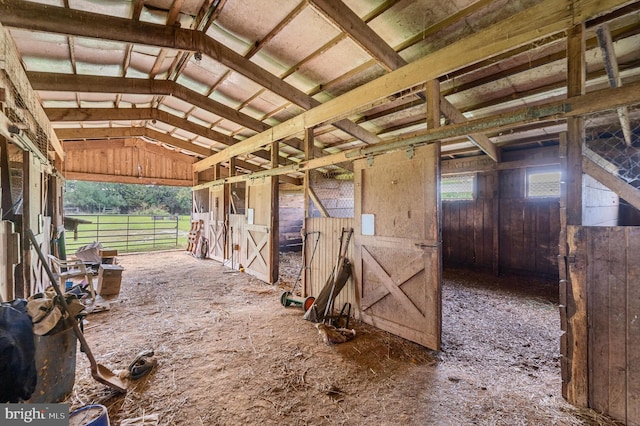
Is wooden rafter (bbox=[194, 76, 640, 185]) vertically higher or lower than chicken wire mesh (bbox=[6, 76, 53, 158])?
lower

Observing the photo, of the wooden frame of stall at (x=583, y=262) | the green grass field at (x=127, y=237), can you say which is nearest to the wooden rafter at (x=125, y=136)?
the green grass field at (x=127, y=237)

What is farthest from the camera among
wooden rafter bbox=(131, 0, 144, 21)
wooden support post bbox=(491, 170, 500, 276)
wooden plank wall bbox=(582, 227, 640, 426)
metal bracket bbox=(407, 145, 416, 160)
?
wooden support post bbox=(491, 170, 500, 276)

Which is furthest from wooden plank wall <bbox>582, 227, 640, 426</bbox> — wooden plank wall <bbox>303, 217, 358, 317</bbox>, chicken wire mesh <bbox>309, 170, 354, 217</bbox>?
chicken wire mesh <bbox>309, 170, 354, 217</bbox>

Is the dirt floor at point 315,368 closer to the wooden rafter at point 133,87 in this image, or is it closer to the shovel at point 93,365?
the shovel at point 93,365

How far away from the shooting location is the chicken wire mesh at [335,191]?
25.8ft

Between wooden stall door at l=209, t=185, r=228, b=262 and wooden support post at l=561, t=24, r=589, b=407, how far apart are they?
293 inches

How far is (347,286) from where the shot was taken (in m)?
3.88

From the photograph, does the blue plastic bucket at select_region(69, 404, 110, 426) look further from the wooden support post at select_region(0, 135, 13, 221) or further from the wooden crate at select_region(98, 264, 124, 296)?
the wooden crate at select_region(98, 264, 124, 296)

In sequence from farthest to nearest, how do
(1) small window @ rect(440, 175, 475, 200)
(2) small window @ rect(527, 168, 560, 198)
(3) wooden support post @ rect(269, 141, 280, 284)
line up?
(1) small window @ rect(440, 175, 475, 200)
(2) small window @ rect(527, 168, 560, 198)
(3) wooden support post @ rect(269, 141, 280, 284)

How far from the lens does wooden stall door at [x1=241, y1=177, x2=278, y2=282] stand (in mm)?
5648

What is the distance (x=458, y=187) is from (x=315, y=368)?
628 centimetres

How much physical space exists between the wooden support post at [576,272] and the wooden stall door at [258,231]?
4.59 metres

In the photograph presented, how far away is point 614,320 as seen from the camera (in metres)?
1.86

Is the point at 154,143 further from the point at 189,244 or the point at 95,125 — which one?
the point at 189,244
